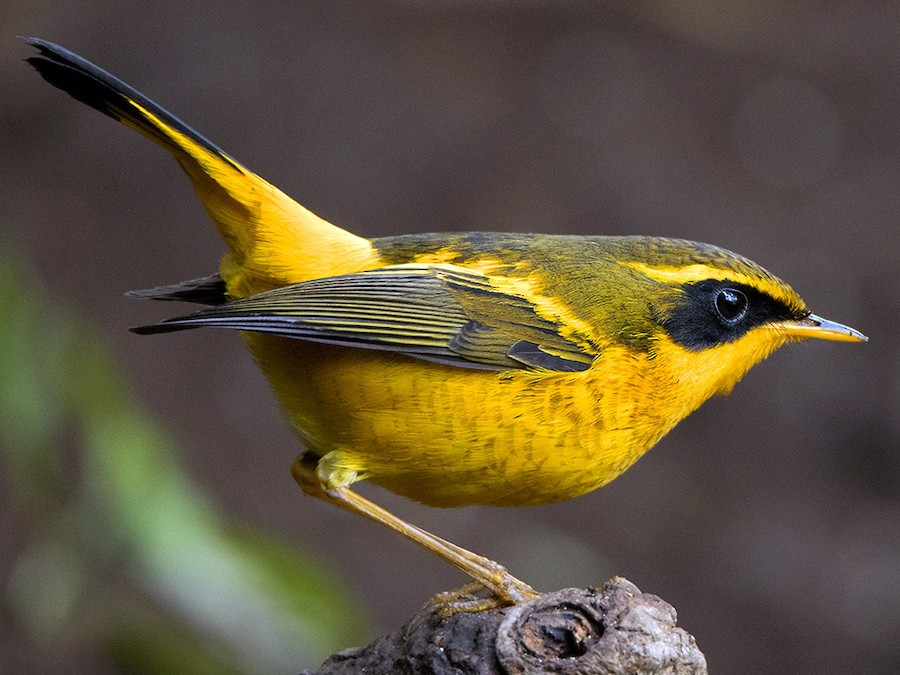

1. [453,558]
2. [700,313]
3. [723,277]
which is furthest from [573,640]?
[723,277]

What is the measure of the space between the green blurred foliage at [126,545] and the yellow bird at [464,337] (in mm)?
1291

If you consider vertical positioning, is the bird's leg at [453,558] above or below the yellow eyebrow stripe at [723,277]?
below

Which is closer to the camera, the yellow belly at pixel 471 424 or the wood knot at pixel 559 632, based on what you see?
the wood knot at pixel 559 632

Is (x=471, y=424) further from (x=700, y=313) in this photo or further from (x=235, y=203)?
(x=235, y=203)

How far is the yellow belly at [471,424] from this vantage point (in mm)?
3795

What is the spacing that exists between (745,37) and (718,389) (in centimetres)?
667

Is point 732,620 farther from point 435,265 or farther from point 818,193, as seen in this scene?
point 435,265

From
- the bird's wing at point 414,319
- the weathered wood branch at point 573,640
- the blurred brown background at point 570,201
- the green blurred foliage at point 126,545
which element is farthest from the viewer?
the blurred brown background at point 570,201

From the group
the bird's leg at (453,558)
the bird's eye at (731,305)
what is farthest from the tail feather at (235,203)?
the bird's eye at (731,305)

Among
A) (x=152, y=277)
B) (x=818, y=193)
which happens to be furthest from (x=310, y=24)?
(x=818, y=193)

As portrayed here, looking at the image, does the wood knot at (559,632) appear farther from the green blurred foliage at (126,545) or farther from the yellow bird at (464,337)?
the green blurred foliage at (126,545)

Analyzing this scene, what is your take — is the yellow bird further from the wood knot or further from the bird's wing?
the wood knot

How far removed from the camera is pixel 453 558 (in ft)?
12.9

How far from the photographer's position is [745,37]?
32.9 ft
